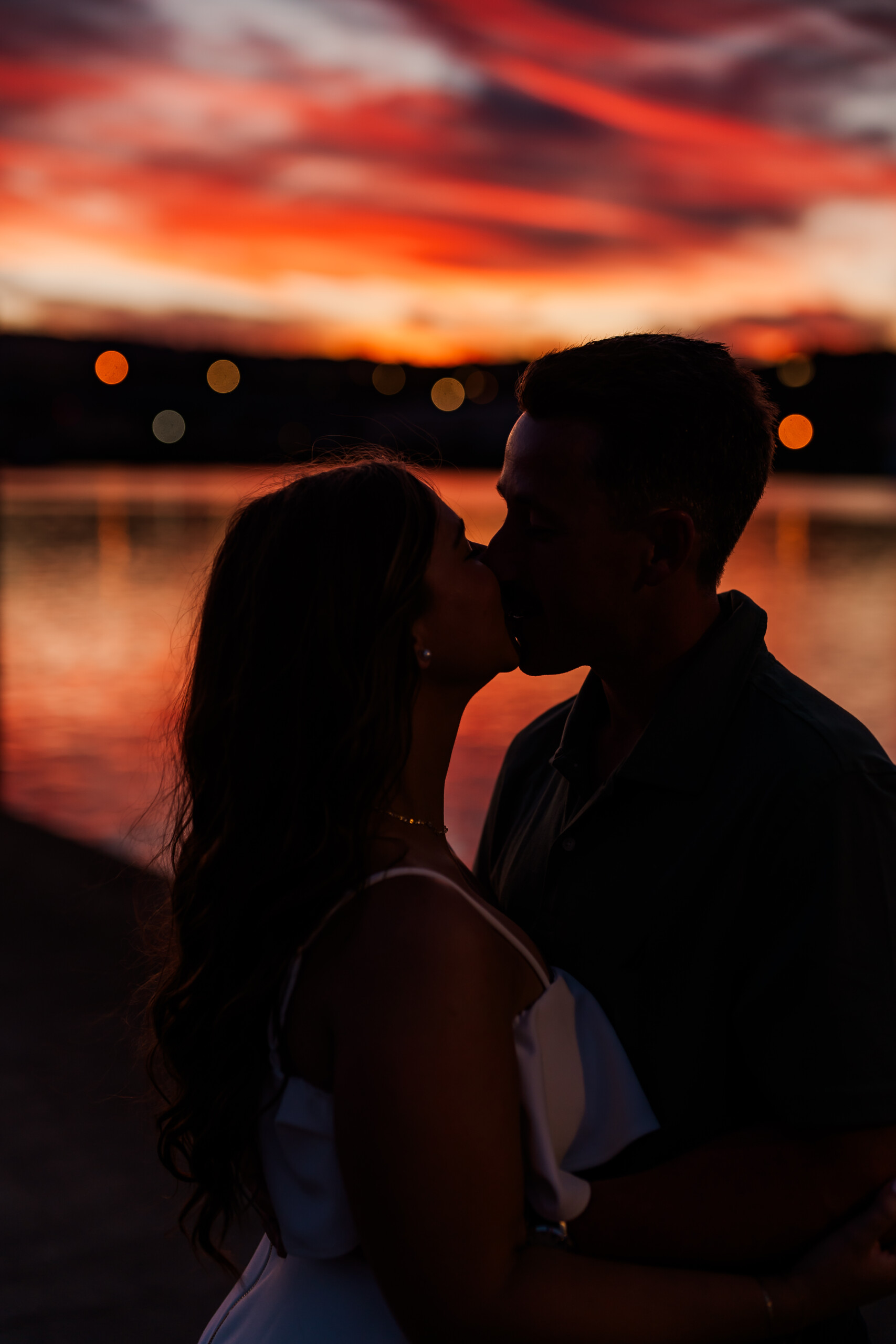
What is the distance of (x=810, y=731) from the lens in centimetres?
202

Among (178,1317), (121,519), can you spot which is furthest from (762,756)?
(121,519)

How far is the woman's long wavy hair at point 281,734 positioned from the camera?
1850mm

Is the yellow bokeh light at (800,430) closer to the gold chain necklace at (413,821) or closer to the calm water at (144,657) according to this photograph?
the calm water at (144,657)

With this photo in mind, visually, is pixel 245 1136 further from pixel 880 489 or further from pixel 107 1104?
pixel 880 489

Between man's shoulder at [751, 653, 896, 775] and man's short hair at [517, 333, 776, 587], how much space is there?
38 cm

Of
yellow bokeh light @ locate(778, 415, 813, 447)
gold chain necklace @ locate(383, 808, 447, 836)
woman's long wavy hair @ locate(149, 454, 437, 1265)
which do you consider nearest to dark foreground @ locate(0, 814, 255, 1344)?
woman's long wavy hair @ locate(149, 454, 437, 1265)

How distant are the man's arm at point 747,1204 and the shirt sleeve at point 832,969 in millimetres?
61

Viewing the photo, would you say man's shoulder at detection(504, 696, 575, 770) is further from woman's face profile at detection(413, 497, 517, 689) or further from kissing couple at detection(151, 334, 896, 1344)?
woman's face profile at detection(413, 497, 517, 689)

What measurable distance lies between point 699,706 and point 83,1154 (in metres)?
3.03

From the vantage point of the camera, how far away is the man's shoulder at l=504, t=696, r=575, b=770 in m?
2.83

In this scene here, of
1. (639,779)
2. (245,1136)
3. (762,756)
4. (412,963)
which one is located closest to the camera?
(412,963)

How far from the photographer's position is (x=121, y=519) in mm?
56156

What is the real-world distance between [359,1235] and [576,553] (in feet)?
4.40

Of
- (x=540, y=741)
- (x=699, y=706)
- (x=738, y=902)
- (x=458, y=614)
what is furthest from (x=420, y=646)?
(x=540, y=741)
